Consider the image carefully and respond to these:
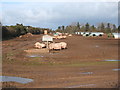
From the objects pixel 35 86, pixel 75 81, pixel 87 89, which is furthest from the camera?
pixel 75 81

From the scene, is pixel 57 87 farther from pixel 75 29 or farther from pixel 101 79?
pixel 75 29

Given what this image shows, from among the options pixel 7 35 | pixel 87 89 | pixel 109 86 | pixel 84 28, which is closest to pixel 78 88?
pixel 87 89

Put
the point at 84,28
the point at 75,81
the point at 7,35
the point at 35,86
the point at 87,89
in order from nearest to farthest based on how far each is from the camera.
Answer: the point at 87,89
the point at 35,86
the point at 75,81
the point at 7,35
the point at 84,28

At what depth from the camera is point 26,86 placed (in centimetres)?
1091

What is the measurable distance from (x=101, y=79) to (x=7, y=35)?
65.8 metres

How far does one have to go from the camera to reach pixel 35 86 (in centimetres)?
1084

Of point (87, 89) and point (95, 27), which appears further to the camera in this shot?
point (95, 27)

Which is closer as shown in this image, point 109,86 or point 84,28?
point 109,86

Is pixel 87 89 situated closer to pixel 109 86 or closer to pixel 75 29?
pixel 109 86

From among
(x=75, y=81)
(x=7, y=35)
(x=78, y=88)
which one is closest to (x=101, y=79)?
(x=75, y=81)

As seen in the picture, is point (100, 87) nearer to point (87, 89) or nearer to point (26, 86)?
point (87, 89)

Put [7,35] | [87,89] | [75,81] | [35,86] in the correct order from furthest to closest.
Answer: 1. [7,35]
2. [75,81]
3. [35,86]
4. [87,89]

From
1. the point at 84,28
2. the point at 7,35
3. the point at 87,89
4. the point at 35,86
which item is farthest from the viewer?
the point at 84,28

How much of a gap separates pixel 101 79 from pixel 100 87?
2205mm
